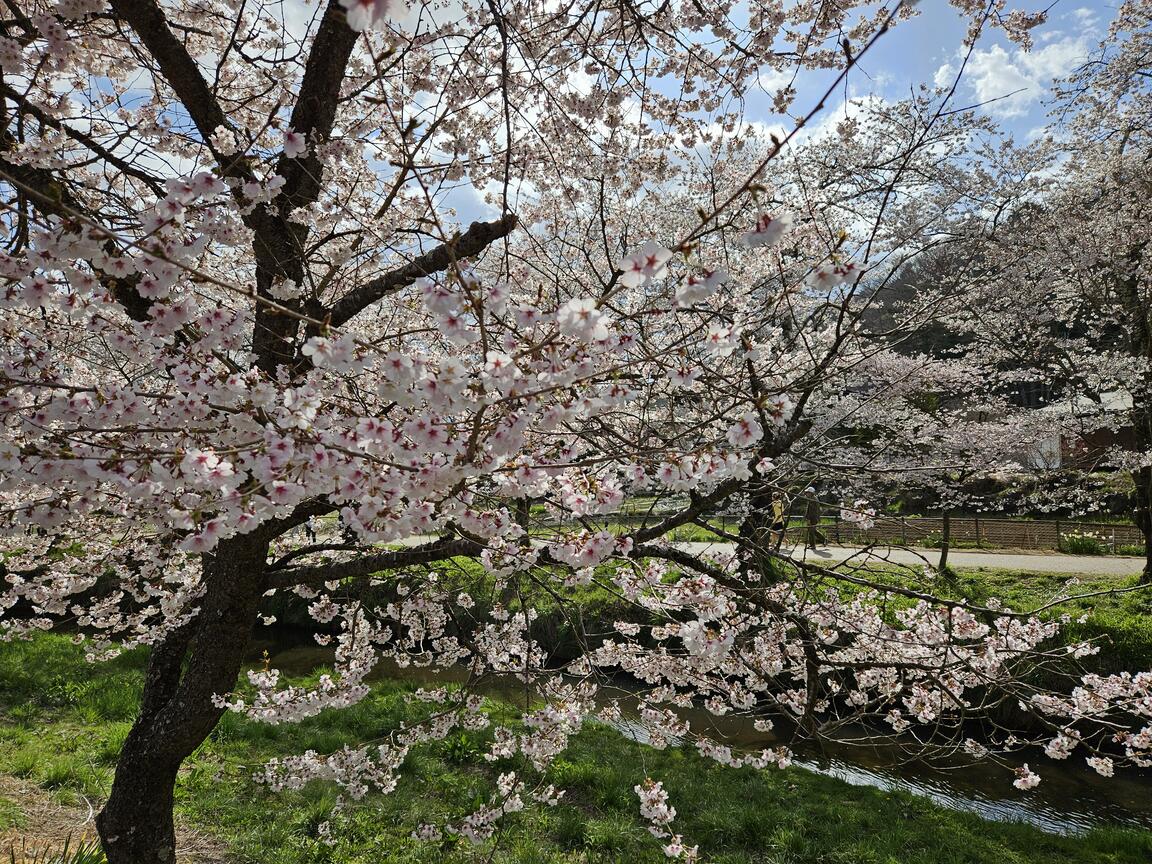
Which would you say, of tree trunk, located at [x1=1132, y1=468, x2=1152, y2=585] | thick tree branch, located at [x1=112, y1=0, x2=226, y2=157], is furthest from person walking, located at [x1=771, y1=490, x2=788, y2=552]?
tree trunk, located at [x1=1132, y1=468, x2=1152, y2=585]

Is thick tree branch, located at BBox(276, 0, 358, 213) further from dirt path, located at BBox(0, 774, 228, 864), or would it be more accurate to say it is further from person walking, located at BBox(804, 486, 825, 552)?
dirt path, located at BBox(0, 774, 228, 864)

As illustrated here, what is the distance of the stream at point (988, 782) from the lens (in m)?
6.28

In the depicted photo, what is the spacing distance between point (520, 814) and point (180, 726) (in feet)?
9.34

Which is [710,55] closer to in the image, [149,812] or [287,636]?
[149,812]

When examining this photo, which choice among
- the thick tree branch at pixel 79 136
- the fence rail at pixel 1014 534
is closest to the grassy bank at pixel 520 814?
the thick tree branch at pixel 79 136

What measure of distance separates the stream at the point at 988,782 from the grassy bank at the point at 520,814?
1.58ft

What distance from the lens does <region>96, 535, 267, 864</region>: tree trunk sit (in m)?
3.38

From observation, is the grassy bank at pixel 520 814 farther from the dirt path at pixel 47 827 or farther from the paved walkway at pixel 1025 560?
the paved walkway at pixel 1025 560

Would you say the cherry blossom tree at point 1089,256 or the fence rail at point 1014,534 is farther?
the fence rail at point 1014,534

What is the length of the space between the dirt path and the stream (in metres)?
2.35

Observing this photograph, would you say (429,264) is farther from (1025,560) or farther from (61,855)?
(1025,560)

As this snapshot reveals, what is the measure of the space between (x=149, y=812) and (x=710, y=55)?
5.93 metres

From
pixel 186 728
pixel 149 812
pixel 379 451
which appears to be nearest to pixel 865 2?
pixel 379 451

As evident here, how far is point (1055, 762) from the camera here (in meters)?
7.56
